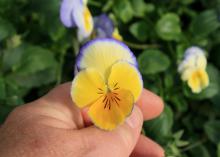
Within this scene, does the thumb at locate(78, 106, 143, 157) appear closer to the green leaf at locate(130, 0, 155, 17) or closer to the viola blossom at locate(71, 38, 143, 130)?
the viola blossom at locate(71, 38, 143, 130)

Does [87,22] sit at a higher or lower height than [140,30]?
higher

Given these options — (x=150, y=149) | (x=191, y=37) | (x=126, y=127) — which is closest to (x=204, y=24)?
(x=191, y=37)

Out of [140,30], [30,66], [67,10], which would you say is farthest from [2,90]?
[140,30]

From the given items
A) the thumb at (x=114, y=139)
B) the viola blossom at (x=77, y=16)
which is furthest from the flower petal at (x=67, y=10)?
the thumb at (x=114, y=139)

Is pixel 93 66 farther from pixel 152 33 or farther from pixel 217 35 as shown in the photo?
pixel 217 35

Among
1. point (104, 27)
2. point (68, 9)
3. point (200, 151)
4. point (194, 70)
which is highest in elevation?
point (68, 9)

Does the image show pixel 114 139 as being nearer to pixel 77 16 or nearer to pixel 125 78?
pixel 125 78

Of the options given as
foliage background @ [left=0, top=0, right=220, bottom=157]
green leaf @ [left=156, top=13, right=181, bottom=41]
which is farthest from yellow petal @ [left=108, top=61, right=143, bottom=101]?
green leaf @ [left=156, top=13, right=181, bottom=41]
